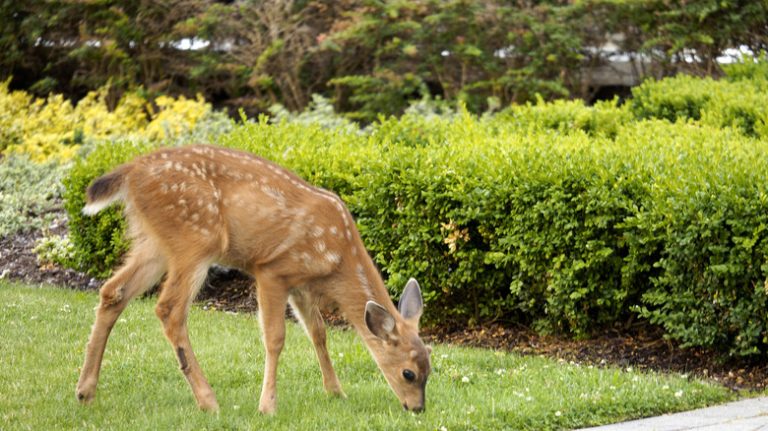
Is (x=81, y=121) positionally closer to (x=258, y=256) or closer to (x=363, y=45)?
(x=363, y=45)

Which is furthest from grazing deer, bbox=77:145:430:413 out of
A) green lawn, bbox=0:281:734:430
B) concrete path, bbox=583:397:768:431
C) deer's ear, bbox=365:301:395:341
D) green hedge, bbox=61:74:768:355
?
green hedge, bbox=61:74:768:355

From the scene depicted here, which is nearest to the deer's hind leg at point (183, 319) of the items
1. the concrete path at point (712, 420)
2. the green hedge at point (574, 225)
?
the concrete path at point (712, 420)

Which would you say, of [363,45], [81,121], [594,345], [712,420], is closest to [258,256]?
[712,420]

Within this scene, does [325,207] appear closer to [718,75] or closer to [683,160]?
[683,160]

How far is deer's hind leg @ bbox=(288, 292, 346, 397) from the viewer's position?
7027 millimetres

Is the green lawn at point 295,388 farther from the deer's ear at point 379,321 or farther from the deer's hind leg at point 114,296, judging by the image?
the deer's ear at point 379,321

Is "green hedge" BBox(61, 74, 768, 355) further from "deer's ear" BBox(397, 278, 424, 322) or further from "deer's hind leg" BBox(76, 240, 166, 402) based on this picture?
"deer's hind leg" BBox(76, 240, 166, 402)

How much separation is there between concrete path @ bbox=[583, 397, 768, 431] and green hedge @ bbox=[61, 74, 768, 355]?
83 centimetres

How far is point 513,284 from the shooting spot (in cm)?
859

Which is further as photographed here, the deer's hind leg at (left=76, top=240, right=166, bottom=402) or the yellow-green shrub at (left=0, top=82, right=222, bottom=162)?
the yellow-green shrub at (left=0, top=82, right=222, bottom=162)

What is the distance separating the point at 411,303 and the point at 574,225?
1.96 m

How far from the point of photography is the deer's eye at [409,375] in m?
6.49

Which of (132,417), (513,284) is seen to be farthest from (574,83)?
(132,417)

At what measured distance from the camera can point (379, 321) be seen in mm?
6523
